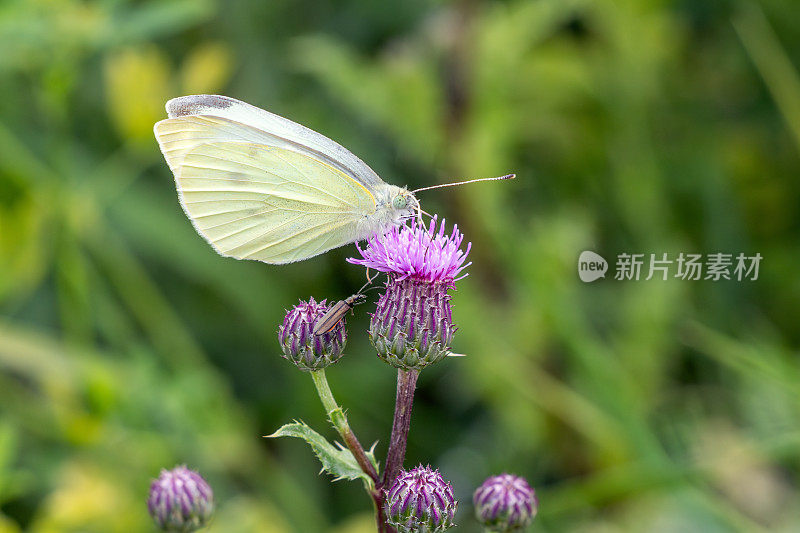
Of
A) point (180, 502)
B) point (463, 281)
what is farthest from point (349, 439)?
point (463, 281)

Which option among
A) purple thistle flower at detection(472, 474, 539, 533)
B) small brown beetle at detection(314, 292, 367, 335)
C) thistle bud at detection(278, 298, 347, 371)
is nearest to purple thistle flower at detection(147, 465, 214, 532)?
thistle bud at detection(278, 298, 347, 371)

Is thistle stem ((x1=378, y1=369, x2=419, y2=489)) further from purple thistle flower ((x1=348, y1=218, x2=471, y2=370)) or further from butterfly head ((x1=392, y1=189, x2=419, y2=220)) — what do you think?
butterfly head ((x1=392, y1=189, x2=419, y2=220))

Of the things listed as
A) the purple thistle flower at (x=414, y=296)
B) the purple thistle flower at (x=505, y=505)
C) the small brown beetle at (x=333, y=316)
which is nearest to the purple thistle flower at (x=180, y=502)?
the small brown beetle at (x=333, y=316)

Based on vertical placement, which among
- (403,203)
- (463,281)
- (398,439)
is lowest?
(398,439)

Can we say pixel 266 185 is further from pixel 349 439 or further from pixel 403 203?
pixel 349 439

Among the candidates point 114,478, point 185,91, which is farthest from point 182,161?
point 114,478

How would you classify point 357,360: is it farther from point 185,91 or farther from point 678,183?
point 678,183
